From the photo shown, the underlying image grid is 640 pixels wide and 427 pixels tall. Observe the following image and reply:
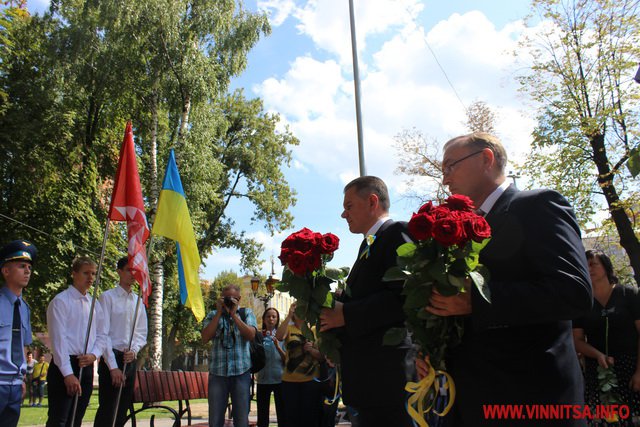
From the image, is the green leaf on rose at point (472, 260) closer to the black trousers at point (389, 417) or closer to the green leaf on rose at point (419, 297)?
the green leaf on rose at point (419, 297)

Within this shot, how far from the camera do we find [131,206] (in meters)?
6.50

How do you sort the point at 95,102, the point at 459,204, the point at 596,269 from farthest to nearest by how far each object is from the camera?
the point at 95,102, the point at 596,269, the point at 459,204

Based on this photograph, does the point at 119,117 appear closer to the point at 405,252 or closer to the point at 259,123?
the point at 259,123

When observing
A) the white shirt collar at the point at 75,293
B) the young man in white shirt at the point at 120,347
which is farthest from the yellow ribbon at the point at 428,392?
the white shirt collar at the point at 75,293

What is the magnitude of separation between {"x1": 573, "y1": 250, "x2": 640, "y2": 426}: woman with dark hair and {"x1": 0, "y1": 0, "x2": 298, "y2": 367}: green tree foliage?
16399mm

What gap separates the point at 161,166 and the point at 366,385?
20108 mm

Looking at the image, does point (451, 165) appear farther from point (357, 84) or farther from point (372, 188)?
point (357, 84)

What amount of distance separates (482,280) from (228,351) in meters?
5.04

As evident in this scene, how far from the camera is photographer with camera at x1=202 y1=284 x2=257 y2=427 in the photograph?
6359 mm

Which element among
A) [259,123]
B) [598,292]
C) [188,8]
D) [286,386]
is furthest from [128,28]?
[598,292]

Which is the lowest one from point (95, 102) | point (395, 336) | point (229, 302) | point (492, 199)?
point (395, 336)

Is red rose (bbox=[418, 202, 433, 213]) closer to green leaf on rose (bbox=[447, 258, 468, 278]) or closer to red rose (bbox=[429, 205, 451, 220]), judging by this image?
red rose (bbox=[429, 205, 451, 220])

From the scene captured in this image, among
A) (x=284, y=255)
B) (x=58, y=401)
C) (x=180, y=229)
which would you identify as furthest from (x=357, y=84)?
(x=284, y=255)

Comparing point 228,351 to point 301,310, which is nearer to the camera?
point 301,310
